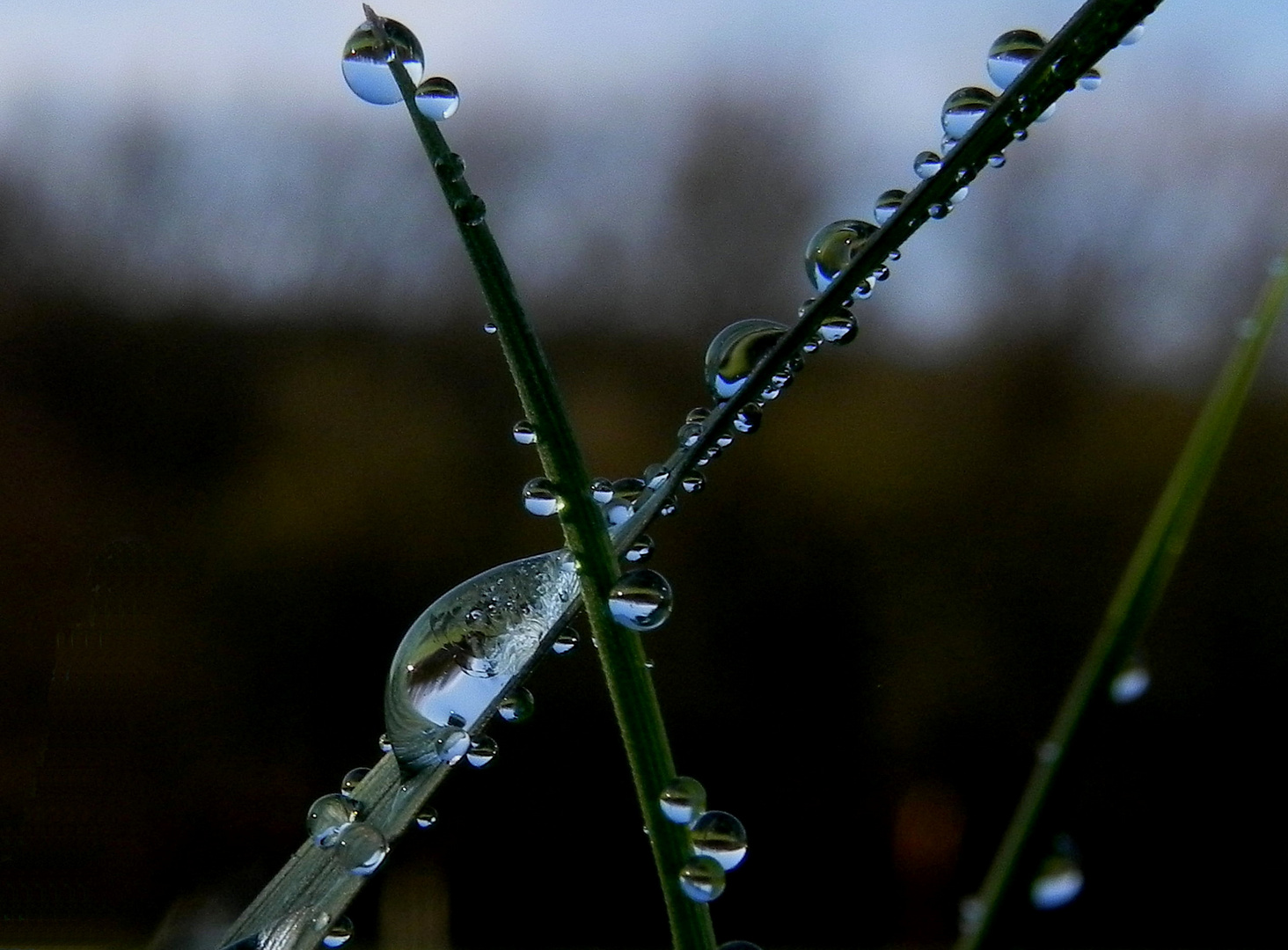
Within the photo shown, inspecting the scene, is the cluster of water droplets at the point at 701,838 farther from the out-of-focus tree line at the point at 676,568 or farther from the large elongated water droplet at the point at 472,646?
the out-of-focus tree line at the point at 676,568

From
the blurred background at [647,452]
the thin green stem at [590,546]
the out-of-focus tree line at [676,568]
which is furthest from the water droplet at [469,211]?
the out-of-focus tree line at [676,568]

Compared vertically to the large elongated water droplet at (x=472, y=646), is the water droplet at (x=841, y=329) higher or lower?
higher

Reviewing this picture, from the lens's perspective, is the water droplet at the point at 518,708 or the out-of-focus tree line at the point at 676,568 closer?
the water droplet at the point at 518,708

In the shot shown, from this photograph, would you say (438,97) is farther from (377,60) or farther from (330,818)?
(330,818)

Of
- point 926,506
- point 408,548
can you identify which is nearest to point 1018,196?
point 926,506

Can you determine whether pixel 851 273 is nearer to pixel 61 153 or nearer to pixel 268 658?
pixel 268 658

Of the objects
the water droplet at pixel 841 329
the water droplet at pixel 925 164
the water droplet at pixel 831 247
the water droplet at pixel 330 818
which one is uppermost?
the water droplet at pixel 831 247

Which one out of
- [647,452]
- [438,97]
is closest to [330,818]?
[438,97]
